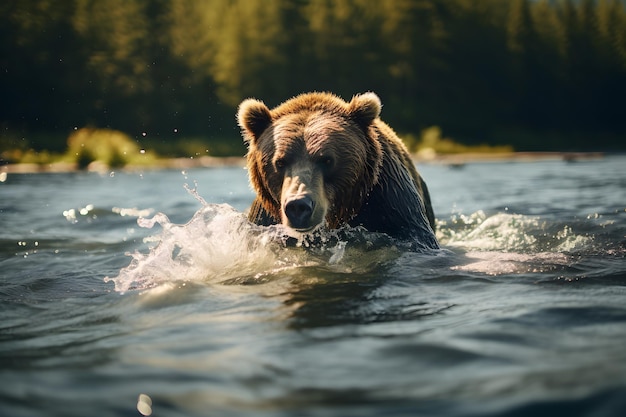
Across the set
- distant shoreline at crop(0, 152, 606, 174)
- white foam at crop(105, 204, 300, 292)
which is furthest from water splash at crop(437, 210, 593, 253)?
distant shoreline at crop(0, 152, 606, 174)

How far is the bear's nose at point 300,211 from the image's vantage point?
4844 millimetres

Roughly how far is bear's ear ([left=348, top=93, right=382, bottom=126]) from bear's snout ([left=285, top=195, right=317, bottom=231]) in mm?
1275

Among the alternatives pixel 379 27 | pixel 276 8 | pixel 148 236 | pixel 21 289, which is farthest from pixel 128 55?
pixel 21 289

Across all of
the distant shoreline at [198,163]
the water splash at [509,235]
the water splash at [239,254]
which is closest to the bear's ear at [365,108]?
the water splash at [239,254]

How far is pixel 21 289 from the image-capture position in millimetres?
5141

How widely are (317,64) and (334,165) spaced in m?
46.7

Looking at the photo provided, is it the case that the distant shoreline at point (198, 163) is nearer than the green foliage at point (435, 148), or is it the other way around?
the distant shoreline at point (198, 163)

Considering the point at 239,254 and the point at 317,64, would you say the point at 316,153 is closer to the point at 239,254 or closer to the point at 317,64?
the point at 239,254

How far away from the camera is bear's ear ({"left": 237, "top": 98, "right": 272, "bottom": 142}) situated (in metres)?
5.95

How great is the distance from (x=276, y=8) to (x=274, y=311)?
47361mm

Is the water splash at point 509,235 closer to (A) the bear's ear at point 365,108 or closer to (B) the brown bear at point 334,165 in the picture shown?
(B) the brown bear at point 334,165

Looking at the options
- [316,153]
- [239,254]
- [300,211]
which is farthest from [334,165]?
[239,254]

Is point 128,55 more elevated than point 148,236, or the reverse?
point 128,55

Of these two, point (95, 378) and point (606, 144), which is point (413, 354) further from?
point (606, 144)
